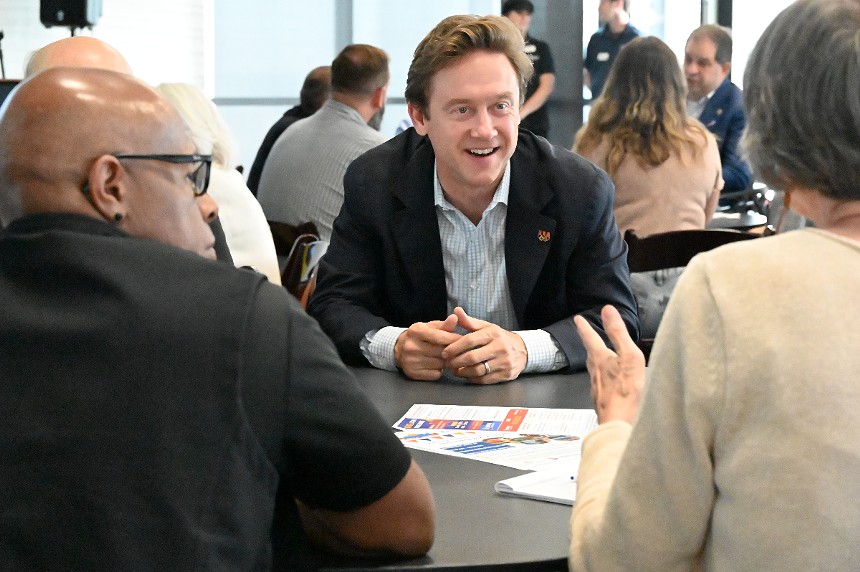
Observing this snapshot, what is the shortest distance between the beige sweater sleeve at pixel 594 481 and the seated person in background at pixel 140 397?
195mm

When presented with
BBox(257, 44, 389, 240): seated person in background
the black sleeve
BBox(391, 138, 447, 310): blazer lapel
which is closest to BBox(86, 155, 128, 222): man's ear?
the black sleeve

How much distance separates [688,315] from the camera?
3.78 feet

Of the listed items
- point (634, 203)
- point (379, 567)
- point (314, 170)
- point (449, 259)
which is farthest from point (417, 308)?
point (314, 170)

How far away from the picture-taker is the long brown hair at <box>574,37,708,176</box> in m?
4.43

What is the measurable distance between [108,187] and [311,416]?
353 mm

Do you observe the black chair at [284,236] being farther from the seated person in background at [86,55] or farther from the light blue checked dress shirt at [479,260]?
the light blue checked dress shirt at [479,260]

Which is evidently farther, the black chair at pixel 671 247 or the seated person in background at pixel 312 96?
the seated person in background at pixel 312 96

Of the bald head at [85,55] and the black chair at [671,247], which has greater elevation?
the bald head at [85,55]

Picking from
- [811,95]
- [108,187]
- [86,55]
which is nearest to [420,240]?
[86,55]

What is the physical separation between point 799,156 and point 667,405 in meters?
0.31

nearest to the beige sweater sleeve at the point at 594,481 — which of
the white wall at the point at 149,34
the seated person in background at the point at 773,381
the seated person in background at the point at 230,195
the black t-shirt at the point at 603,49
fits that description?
the seated person in background at the point at 773,381

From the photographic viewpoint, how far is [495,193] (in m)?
2.59

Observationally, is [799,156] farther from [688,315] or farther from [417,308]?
[417,308]

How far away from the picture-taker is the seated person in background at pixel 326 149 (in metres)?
4.92
